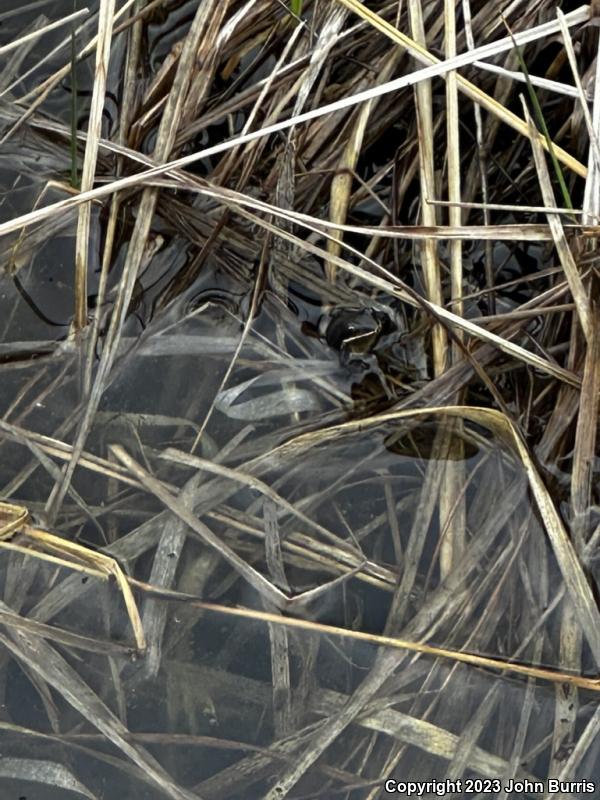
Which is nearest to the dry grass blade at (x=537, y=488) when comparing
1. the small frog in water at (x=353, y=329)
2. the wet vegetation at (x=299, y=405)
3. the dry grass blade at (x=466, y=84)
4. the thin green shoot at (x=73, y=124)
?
the wet vegetation at (x=299, y=405)

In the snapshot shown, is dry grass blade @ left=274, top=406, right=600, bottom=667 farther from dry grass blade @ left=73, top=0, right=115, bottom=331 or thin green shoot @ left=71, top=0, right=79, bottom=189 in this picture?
thin green shoot @ left=71, top=0, right=79, bottom=189

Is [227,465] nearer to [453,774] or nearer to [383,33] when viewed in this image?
[453,774]

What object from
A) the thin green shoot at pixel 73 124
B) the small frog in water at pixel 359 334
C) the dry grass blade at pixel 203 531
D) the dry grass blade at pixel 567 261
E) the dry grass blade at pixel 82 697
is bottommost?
the dry grass blade at pixel 82 697

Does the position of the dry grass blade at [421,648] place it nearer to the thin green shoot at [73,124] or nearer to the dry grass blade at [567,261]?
the dry grass blade at [567,261]

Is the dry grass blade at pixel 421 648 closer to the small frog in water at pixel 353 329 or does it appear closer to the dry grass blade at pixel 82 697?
the dry grass blade at pixel 82 697

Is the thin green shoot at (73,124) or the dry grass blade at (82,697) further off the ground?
the thin green shoot at (73,124)

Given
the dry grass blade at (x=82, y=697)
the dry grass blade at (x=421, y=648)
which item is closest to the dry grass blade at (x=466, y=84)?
the dry grass blade at (x=421, y=648)

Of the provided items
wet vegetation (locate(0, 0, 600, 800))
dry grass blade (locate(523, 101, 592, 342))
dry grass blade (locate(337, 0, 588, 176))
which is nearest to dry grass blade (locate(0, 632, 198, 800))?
wet vegetation (locate(0, 0, 600, 800))

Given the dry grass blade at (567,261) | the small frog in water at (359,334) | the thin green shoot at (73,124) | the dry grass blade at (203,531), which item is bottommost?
the dry grass blade at (203,531)

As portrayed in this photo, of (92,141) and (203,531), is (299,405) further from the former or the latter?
(92,141)

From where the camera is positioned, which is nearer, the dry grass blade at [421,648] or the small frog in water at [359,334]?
the dry grass blade at [421,648]
